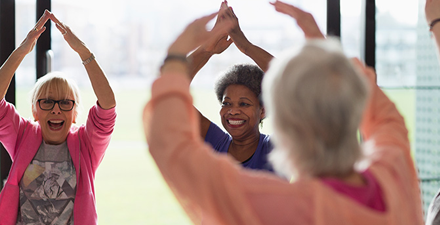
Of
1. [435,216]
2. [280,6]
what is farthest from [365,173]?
[435,216]

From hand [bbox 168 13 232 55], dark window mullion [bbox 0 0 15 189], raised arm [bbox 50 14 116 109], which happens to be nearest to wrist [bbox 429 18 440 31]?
hand [bbox 168 13 232 55]

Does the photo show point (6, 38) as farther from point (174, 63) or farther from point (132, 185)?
point (132, 185)

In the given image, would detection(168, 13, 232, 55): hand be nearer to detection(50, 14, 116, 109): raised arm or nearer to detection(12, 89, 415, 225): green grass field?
detection(50, 14, 116, 109): raised arm

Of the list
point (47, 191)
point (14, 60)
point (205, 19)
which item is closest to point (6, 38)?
point (14, 60)

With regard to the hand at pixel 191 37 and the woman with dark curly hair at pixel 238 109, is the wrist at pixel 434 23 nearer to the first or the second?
the woman with dark curly hair at pixel 238 109

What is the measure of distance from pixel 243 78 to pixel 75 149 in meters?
0.81

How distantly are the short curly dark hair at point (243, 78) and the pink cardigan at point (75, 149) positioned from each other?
50cm

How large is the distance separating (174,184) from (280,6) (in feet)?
2.33

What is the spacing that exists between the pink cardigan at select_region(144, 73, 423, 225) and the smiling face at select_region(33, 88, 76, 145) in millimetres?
1056

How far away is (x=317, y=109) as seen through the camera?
805 mm

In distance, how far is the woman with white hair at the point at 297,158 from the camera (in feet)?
2.63

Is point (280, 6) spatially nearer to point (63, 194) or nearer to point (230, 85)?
point (230, 85)

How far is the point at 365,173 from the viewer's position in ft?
2.88

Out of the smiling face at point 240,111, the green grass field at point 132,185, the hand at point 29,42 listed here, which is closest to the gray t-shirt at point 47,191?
the hand at point 29,42
